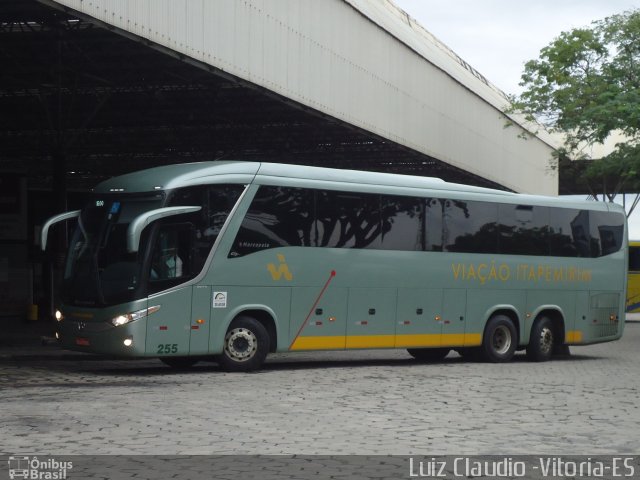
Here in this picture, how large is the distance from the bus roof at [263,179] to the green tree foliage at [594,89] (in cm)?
1003

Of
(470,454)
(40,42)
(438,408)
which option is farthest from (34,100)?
(470,454)

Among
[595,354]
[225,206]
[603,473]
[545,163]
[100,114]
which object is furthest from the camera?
[545,163]

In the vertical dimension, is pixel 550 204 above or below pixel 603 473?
above

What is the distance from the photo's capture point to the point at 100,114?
118 feet

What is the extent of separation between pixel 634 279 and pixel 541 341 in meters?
26.0

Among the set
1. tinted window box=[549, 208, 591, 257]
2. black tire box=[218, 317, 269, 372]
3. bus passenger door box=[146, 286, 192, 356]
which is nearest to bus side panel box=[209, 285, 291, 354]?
black tire box=[218, 317, 269, 372]

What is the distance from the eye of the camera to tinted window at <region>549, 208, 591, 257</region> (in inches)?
918

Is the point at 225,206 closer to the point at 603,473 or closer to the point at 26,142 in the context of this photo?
the point at 603,473

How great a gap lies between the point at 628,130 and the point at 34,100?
55.6ft

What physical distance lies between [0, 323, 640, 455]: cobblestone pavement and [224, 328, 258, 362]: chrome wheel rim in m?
0.48

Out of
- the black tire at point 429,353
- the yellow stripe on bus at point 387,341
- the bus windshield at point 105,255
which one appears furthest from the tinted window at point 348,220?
the black tire at point 429,353

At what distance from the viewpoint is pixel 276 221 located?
18.4 meters

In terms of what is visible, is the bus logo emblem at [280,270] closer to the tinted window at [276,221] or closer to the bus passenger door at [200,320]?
the tinted window at [276,221]

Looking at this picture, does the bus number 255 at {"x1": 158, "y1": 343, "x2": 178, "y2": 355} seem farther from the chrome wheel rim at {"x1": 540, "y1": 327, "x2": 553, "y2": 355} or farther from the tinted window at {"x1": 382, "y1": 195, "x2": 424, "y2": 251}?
the chrome wheel rim at {"x1": 540, "y1": 327, "x2": 553, "y2": 355}
